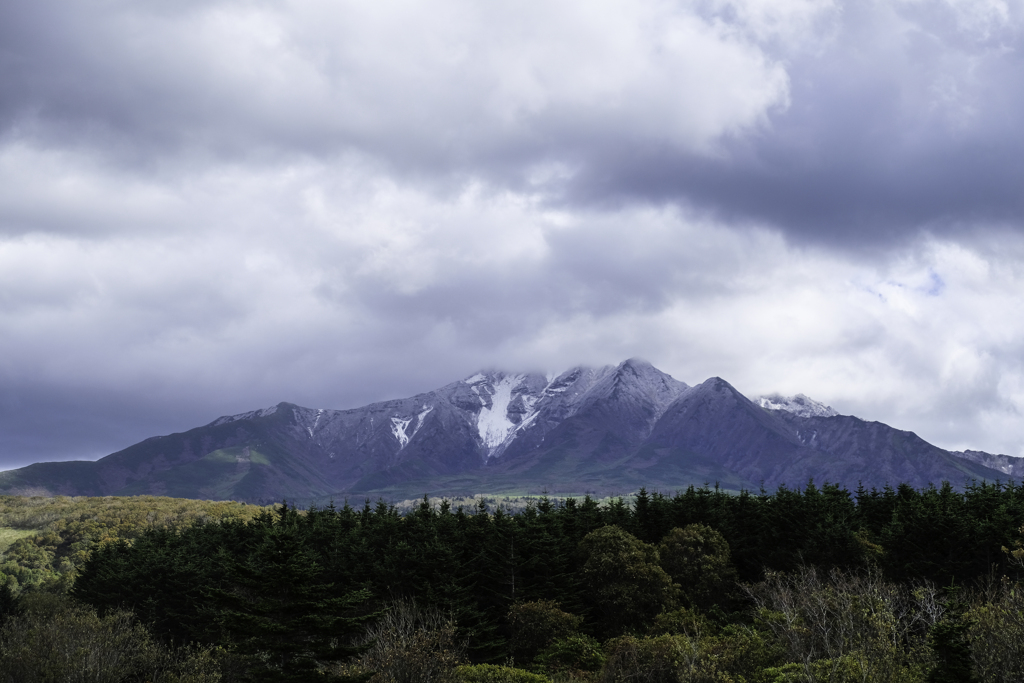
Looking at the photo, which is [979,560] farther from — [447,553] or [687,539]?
[447,553]

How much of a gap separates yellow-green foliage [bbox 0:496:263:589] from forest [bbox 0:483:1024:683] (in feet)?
169

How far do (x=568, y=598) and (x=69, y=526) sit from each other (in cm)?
13553

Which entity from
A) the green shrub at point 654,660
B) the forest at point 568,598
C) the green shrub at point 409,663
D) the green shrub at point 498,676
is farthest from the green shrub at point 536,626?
the green shrub at point 409,663

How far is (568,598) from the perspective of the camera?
76.2 metres

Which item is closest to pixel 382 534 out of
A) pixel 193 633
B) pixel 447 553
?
pixel 447 553

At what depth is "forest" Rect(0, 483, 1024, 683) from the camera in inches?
1833

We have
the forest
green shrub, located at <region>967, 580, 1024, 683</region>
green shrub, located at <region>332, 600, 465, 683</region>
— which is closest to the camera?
green shrub, located at <region>967, 580, 1024, 683</region>

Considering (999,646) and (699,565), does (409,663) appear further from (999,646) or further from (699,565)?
(699,565)

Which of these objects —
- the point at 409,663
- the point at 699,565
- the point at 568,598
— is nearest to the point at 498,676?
the point at 409,663

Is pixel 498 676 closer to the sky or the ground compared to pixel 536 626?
closer to the sky

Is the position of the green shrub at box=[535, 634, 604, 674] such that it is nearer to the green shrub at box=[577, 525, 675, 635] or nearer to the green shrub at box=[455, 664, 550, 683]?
the green shrub at box=[455, 664, 550, 683]

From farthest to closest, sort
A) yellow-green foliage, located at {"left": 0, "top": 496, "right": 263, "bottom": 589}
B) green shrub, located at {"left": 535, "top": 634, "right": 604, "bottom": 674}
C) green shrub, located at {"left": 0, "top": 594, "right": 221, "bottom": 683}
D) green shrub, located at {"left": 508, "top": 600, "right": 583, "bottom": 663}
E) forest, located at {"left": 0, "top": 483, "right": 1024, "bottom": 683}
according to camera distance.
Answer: yellow-green foliage, located at {"left": 0, "top": 496, "right": 263, "bottom": 589} < green shrub, located at {"left": 508, "top": 600, "right": 583, "bottom": 663} < green shrub, located at {"left": 535, "top": 634, "right": 604, "bottom": 674} < green shrub, located at {"left": 0, "top": 594, "right": 221, "bottom": 683} < forest, located at {"left": 0, "top": 483, "right": 1024, "bottom": 683}

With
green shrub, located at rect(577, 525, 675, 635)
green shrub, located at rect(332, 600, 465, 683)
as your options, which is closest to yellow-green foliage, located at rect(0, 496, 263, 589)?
green shrub, located at rect(577, 525, 675, 635)

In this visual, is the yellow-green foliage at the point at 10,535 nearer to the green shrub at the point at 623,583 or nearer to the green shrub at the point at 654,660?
the green shrub at the point at 623,583
